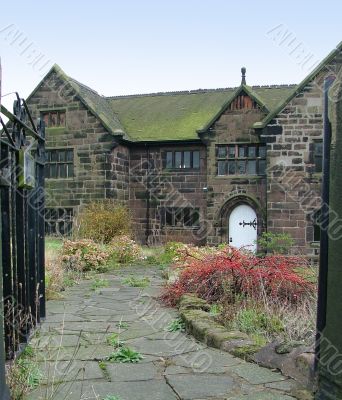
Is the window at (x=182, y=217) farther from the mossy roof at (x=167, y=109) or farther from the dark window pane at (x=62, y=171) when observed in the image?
the dark window pane at (x=62, y=171)

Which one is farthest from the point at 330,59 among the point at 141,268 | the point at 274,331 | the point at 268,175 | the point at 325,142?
the point at 325,142

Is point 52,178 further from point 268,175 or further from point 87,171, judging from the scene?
point 268,175

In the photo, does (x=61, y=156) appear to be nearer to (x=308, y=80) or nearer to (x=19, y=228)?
(x=308, y=80)

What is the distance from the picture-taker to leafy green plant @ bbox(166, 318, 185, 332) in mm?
5746

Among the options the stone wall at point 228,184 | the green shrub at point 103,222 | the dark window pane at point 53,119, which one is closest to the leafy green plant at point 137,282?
the green shrub at point 103,222

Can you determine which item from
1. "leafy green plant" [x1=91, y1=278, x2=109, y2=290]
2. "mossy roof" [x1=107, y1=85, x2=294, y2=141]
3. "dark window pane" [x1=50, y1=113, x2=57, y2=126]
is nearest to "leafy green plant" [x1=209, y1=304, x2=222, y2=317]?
"leafy green plant" [x1=91, y1=278, x2=109, y2=290]

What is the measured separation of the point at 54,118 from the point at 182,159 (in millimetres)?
6026

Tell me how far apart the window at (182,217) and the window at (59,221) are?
168 inches

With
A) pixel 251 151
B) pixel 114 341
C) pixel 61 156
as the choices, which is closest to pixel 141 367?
pixel 114 341

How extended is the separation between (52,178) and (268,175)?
955 cm

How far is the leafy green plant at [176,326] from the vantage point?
18.9 feet

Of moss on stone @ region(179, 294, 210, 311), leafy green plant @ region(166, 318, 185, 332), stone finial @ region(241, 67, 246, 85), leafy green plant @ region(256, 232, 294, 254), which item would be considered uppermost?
stone finial @ region(241, 67, 246, 85)

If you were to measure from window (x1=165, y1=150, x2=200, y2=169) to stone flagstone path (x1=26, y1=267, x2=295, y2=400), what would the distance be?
50.5ft

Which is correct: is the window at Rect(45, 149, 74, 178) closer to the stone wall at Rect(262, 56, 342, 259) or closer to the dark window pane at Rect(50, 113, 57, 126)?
the dark window pane at Rect(50, 113, 57, 126)
